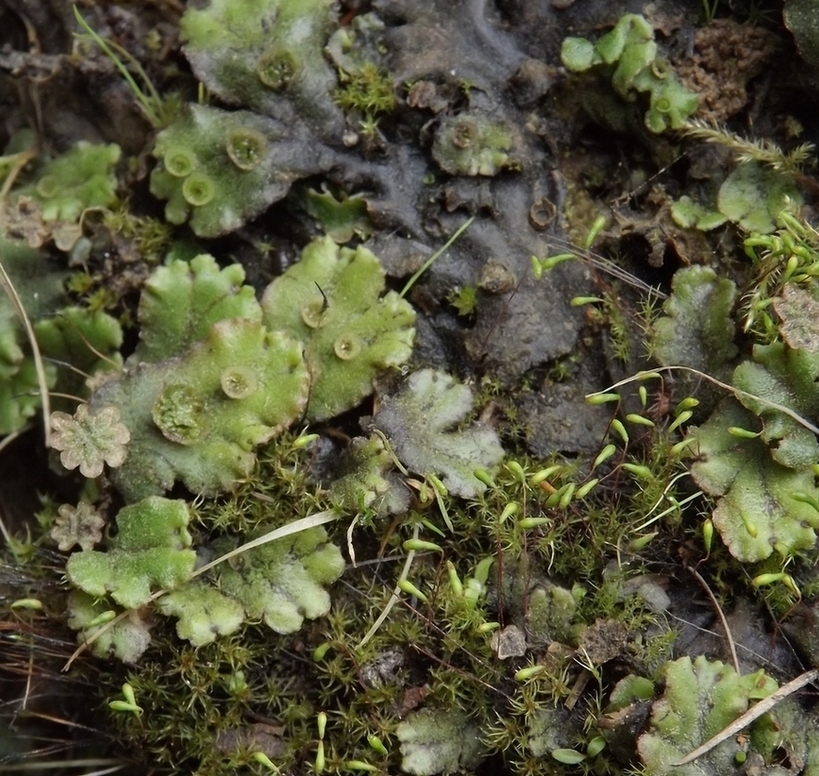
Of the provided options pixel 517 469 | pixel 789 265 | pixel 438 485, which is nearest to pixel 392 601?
pixel 438 485

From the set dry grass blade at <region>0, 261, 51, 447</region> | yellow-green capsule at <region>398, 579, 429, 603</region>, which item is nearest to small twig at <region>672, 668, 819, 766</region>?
yellow-green capsule at <region>398, 579, 429, 603</region>

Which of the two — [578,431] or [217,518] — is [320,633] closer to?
[217,518]

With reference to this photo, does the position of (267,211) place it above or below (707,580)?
above

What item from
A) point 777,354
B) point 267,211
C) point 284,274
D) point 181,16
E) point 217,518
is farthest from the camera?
point 181,16

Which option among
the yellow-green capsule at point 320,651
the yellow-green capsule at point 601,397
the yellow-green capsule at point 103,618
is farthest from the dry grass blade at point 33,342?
the yellow-green capsule at point 601,397

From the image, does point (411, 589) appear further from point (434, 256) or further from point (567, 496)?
point (434, 256)

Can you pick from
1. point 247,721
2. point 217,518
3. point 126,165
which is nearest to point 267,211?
point 126,165
